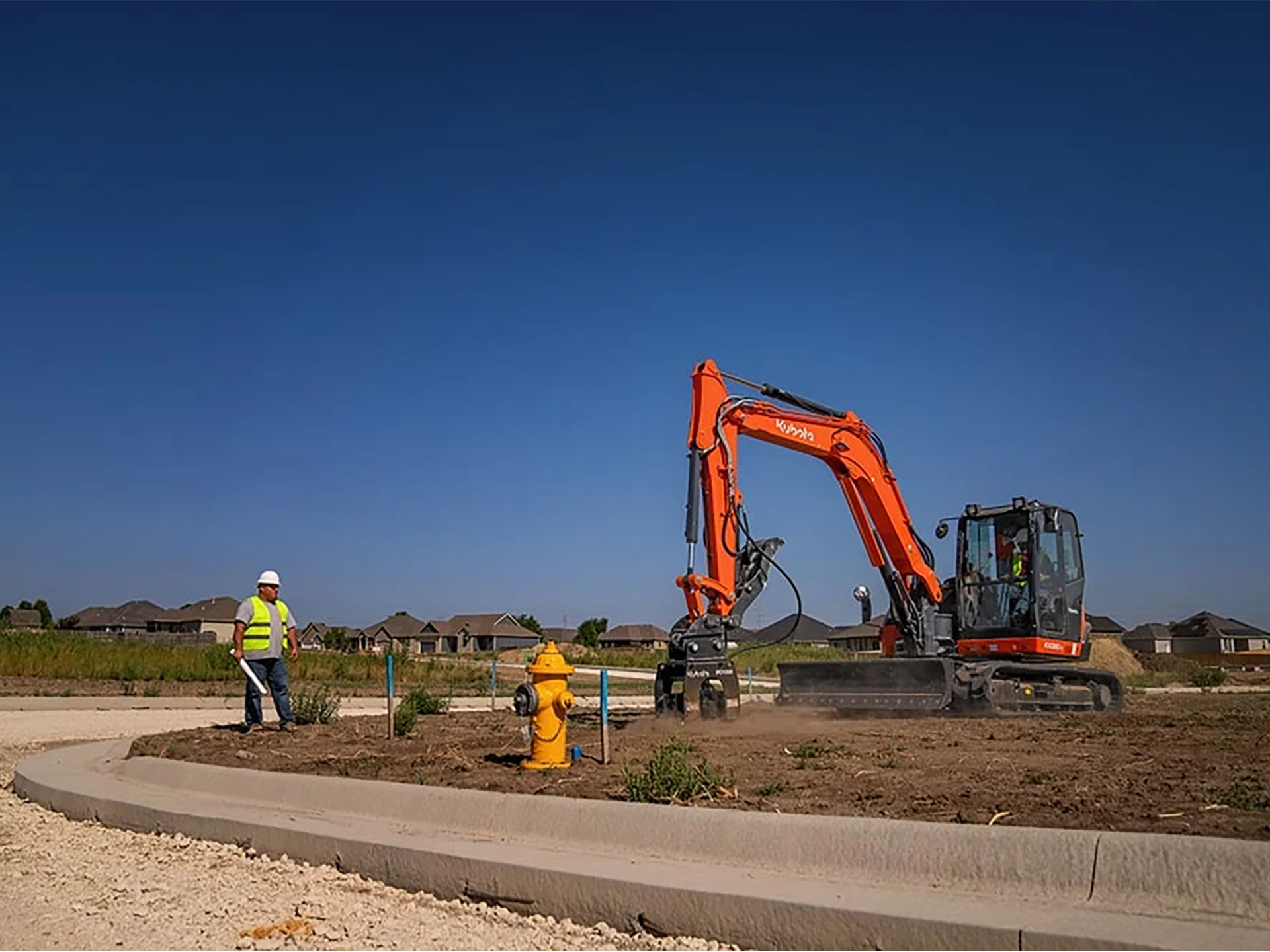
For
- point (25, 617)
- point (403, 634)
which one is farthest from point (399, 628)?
point (25, 617)

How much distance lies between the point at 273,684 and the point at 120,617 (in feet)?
353

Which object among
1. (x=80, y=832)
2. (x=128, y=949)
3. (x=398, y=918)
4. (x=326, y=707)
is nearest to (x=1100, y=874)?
(x=398, y=918)

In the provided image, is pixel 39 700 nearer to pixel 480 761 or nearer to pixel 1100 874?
pixel 480 761

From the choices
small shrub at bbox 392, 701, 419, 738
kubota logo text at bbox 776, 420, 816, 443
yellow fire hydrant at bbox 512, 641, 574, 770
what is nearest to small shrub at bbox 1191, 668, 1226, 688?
kubota logo text at bbox 776, 420, 816, 443

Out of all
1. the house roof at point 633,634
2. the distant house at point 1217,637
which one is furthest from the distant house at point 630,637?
the distant house at point 1217,637

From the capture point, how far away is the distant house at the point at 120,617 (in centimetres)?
10706

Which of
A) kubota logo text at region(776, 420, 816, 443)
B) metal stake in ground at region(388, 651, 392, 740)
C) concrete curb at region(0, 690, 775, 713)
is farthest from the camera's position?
concrete curb at region(0, 690, 775, 713)

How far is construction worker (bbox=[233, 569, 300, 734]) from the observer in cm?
1237

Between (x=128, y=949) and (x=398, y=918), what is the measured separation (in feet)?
4.07

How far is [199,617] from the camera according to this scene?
104 m

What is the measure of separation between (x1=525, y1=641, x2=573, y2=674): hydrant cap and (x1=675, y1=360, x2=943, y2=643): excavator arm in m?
5.48

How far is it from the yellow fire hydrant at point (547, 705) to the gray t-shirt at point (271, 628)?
195 inches

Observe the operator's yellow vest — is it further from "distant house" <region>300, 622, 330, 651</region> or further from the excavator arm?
"distant house" <region>300, 622, 330, 651</region>

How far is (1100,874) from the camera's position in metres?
4.85
